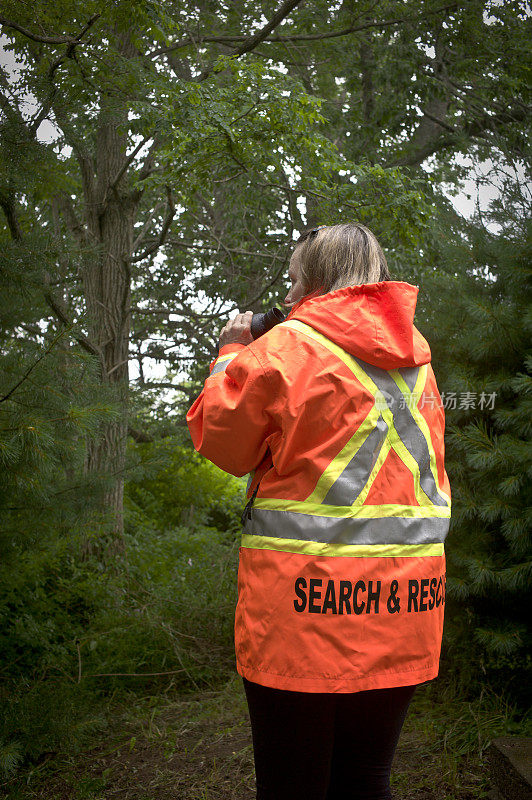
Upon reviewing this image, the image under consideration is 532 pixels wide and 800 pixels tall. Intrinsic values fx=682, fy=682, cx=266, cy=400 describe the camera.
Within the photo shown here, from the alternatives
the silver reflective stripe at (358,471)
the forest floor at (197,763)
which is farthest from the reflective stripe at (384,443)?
the forest floor at (197,763)

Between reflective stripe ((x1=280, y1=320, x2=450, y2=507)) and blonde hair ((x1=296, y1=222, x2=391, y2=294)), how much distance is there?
20cm

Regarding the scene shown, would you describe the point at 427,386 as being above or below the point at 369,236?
below

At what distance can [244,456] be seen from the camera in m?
1.65

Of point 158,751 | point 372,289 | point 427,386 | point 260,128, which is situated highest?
point 260,128

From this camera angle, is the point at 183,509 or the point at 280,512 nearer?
the point at 280,512

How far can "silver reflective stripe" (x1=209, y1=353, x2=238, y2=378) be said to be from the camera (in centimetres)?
173

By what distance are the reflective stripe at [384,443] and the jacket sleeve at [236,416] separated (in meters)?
0.16

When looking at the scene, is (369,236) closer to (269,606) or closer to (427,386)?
(427,386)

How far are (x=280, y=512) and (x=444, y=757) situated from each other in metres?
2.30

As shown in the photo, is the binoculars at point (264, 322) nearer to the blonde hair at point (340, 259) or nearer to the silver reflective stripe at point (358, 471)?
the blonde hair at point (340, 259)

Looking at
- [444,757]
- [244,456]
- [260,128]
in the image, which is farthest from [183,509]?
[244,456]

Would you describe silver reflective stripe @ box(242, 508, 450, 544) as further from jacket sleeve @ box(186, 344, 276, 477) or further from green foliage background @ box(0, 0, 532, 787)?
green foliage background @ box(0, 0, 532, 787)

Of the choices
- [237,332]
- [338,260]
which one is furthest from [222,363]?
[338,260]

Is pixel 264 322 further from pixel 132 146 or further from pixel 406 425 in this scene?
pixel 132 146
